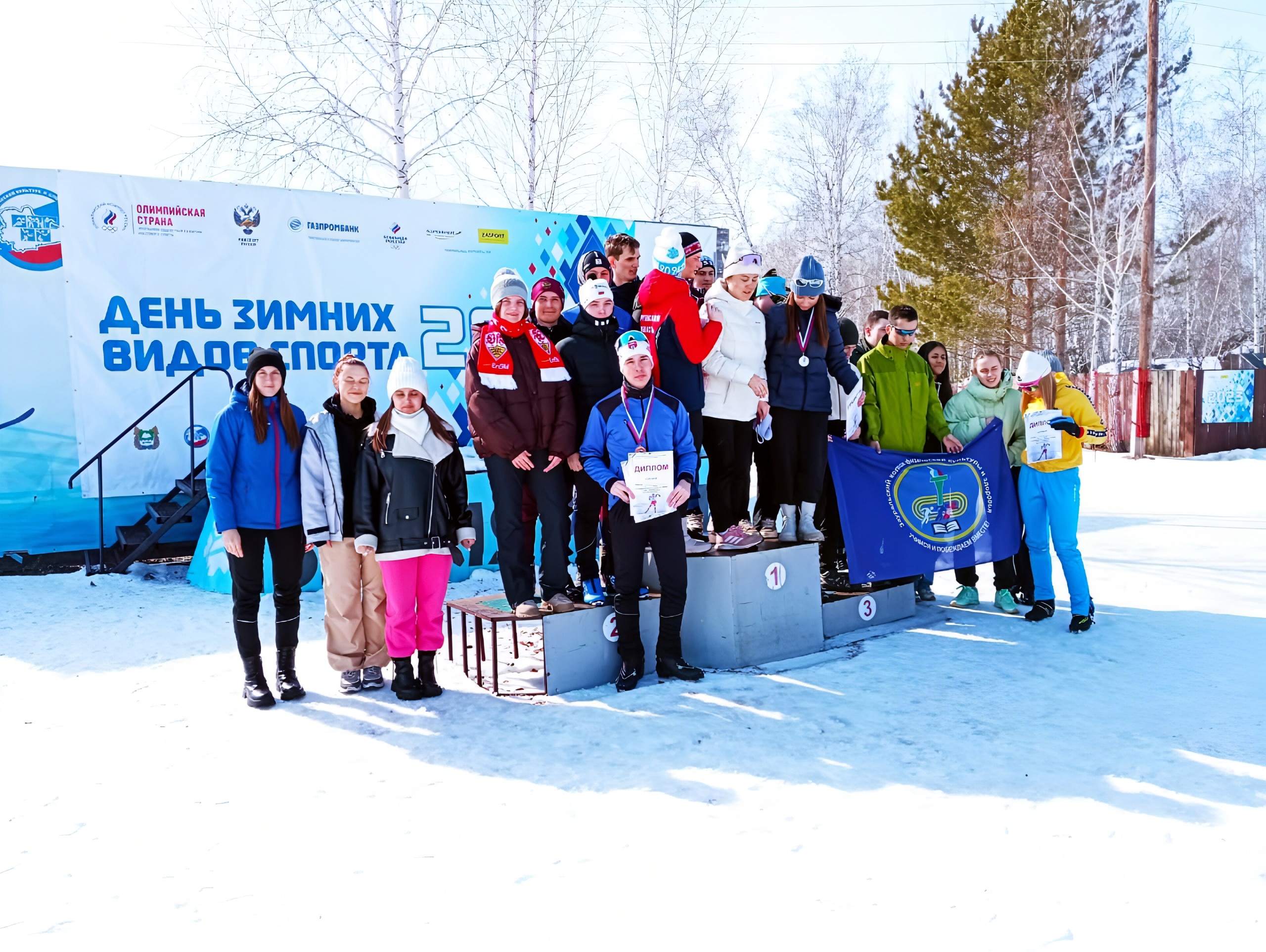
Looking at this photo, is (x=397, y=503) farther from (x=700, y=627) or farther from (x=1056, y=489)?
(x=1056, y=489)

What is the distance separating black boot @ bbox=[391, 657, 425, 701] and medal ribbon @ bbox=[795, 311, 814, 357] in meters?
2.88

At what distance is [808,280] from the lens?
527 cm

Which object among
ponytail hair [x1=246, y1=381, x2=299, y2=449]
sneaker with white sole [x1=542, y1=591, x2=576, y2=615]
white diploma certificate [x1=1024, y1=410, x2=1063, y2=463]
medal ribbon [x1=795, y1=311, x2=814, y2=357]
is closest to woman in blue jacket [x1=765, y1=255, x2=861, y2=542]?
medal ribbon [x1=795, y1=311, x2=814, y2=357]

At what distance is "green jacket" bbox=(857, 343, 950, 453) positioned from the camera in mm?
5934

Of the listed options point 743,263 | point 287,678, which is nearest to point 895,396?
point 743,263

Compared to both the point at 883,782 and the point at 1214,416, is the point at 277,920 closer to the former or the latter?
the point at 883,782

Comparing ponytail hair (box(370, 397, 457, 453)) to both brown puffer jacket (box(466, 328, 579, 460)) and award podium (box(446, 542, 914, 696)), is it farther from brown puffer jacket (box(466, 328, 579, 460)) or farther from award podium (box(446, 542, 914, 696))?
award podium (box(446, 542, 914, 696))

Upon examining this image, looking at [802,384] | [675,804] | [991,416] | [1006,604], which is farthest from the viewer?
[991,416]

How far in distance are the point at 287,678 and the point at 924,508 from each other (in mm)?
4089

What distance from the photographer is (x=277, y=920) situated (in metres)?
2.58

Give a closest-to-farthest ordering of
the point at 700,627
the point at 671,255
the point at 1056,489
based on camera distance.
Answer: the point at 671,255 < the point at 700,627 < the point at 1056,489

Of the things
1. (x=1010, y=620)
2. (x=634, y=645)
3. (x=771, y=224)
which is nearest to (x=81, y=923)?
(x=634, y=645)

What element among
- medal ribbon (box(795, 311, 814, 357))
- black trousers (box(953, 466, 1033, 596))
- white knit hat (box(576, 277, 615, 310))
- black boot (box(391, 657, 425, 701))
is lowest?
black boot (box(391, 657, 425, 701))

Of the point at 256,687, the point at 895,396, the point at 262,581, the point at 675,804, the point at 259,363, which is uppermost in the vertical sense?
the point at 259,363
